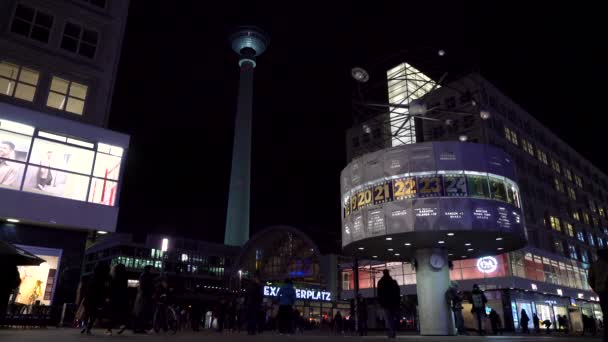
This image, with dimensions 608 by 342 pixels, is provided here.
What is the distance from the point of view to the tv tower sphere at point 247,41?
13438 centimetres

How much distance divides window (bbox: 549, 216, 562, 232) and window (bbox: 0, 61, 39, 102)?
56656 mm

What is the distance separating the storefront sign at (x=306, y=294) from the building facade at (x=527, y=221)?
3162 mm

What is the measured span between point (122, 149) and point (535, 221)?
46.5 meters

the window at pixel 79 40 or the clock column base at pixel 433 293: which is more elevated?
the window at pixel 79 40

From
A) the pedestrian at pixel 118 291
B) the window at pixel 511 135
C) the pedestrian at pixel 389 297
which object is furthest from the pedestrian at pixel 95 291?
the window at pixel 511 135

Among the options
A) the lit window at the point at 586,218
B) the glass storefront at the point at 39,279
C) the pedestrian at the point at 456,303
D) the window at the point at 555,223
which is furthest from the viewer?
the lit window at the point at 586,218

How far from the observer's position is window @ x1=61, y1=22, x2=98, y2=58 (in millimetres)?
24109

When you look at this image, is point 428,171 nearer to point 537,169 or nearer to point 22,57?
point 22,57

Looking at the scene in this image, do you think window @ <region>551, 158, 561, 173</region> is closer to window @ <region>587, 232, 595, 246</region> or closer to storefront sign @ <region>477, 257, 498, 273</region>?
window @ <region>587, 232, 595, 246</region>

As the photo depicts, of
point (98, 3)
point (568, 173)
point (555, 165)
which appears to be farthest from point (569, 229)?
point (98, 3)

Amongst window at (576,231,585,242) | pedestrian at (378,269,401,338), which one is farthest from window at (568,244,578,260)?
pedestrian at (378,269,401,338)

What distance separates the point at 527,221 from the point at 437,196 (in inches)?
1185

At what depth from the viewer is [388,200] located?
24375 millimetres

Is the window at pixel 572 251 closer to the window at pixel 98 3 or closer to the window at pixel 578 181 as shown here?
the window at pixel 578 181
